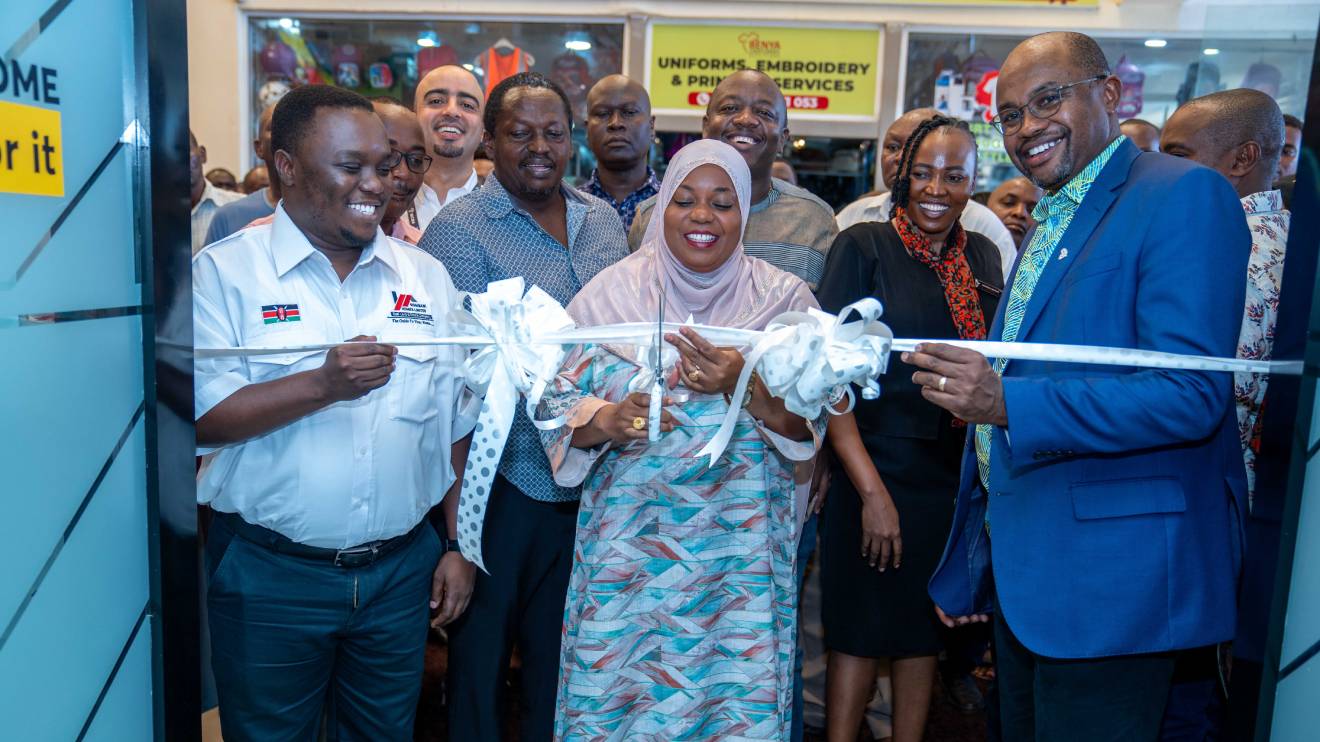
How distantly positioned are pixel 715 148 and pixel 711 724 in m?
1.48

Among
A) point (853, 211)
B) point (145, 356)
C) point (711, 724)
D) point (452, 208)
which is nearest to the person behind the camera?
point (145, 356)

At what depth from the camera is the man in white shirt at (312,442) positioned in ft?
6.85

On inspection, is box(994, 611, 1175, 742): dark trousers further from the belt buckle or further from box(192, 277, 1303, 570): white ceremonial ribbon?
the belt buckle

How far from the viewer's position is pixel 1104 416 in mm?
1873

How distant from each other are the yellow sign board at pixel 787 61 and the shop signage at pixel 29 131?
23.9 feet

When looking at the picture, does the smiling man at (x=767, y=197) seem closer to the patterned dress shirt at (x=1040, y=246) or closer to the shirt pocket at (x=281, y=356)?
the patterned dress shirt at (x=1040, y=246)

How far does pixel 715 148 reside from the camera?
2564 mm

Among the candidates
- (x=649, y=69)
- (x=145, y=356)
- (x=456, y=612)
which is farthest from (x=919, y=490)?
(x=649, y=69)

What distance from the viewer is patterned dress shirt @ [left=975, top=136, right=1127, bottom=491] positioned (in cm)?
212

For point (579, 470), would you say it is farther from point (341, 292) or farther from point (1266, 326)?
point (1266, 326)

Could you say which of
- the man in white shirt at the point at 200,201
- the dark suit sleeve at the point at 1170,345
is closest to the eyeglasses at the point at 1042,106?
the dark suit sleeve at the point at 1170,345

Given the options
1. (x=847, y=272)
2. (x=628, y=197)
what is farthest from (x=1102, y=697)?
(x=628, y=197)

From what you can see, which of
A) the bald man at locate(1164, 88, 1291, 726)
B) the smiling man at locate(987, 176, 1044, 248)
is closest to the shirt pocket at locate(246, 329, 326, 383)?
the bald man at locate(1164, 88, 1291, 726)

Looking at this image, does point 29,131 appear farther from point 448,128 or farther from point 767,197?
point 448,128
